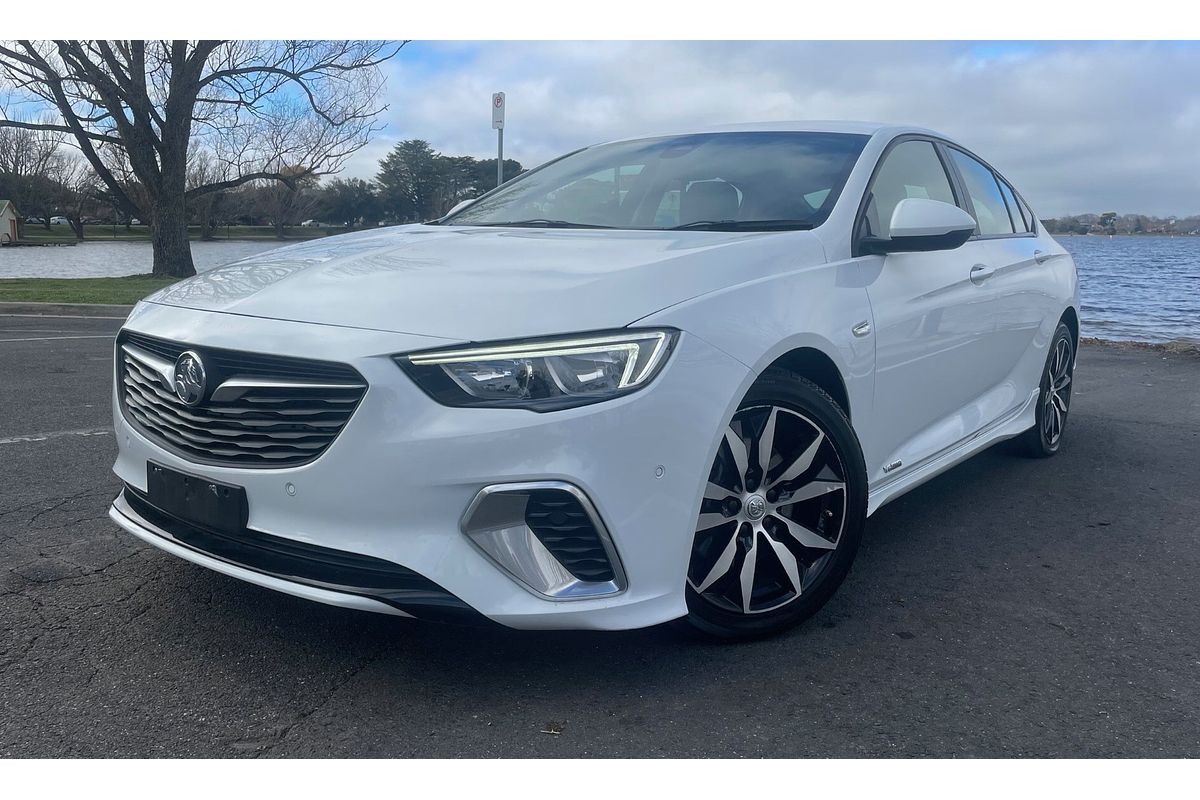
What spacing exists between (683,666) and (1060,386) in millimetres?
3494

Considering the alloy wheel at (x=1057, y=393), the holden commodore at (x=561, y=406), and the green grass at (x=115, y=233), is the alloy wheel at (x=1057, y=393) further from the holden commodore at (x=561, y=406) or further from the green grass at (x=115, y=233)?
the green grass at (x=115, y=233)

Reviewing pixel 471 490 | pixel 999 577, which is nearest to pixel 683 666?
pixel 471 490

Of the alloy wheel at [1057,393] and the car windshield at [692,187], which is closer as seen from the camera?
the car windshield at [692,187]

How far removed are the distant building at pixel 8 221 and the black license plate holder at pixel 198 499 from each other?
1152 inches

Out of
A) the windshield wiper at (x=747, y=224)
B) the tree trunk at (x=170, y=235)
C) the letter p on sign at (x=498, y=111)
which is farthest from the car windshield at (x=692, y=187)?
the tree trunk at (x=170, y=235)

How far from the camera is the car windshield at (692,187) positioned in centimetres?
331

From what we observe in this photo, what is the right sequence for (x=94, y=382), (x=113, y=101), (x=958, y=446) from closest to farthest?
(x=958, y=446) → (x=94, y=382) → (x=113, y=101)

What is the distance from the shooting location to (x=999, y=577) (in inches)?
132

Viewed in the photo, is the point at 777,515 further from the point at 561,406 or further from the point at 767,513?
the point at 561,406

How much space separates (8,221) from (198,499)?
1195 inches

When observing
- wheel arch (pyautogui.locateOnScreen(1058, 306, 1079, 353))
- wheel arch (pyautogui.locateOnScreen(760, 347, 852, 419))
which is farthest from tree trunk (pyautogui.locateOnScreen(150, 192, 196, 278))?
wheel arch (pyautogui.locateOnScreen(760, 347, 852, 419))

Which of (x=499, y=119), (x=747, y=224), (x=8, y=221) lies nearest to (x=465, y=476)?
(x=747, y=224)

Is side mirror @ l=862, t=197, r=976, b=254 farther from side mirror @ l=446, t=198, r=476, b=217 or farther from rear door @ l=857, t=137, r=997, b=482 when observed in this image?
side mirror @ l=446, t=198, r=476, b=217
